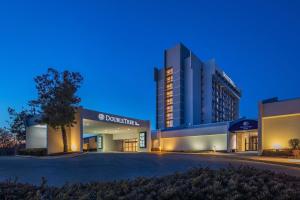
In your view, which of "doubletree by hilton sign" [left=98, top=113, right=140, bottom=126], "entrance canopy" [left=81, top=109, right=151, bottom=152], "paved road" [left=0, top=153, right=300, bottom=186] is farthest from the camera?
"entrance canopy" [left=81, top=109, right=151, bottom=152]

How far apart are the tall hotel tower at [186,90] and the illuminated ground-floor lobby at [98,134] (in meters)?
28.7

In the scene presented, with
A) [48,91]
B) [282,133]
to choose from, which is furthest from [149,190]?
[48,91]

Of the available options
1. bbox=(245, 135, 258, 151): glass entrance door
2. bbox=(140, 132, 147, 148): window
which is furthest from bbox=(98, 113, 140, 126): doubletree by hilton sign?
bbox=(245, 135, 258, 151): glass entrance door

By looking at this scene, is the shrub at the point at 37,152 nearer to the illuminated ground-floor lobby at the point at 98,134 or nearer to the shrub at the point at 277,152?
the illuminated ground-floor lobby at the point at 98,134

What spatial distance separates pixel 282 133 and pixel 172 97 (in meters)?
57.1

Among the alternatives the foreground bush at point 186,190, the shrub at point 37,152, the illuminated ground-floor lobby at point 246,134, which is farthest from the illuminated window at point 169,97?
the foreground bush at point 186,190

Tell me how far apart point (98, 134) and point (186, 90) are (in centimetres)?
3630

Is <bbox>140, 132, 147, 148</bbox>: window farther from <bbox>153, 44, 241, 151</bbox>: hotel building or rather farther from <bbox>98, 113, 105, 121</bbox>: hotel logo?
<bbox>153, 44, 241, 151</bbox>: hotel building

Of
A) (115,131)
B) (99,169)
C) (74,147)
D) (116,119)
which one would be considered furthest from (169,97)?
(99,169)

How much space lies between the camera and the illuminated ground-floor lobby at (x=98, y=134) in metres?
33.0

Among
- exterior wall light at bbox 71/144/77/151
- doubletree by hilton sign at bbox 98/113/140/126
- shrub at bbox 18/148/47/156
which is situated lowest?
shrub at bbox 18/148/47/156

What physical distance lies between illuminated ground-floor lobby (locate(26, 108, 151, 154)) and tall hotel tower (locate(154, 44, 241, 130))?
2870 cm

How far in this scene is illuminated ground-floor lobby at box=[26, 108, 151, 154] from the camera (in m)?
33.0

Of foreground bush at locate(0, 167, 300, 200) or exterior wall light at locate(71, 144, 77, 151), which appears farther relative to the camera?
exterior wall light at locate(71, 144, 77, 151)
